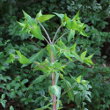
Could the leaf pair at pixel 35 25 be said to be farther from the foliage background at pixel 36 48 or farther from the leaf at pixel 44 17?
the foliage background at pixel 36 48

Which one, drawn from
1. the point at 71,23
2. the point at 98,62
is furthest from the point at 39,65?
the point at 98,62

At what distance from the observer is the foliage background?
3.50m

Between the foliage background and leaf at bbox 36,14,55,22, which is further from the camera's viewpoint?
the foliage background

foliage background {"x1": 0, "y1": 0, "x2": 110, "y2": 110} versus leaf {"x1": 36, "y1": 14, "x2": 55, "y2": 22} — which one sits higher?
leaf {"x1": 36, "y1": 14, "x2": 55, "y2": 22}

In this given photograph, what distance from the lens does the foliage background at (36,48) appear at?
3500 millimetres

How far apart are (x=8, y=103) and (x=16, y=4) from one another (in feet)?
4.47

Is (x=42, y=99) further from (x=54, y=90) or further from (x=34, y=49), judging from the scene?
(x=54, y=90)

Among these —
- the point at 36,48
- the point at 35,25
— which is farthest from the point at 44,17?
the point at 36,48

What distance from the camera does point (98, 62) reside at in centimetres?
441

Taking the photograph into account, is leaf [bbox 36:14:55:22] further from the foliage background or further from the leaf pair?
the foliage background

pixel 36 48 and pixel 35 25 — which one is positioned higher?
pixel 35 25

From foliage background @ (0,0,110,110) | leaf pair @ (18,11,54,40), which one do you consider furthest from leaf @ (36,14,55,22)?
foliage background @ (0,0,110,110)

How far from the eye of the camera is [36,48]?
151 inches

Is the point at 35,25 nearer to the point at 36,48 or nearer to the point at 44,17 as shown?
the point at 44,17
